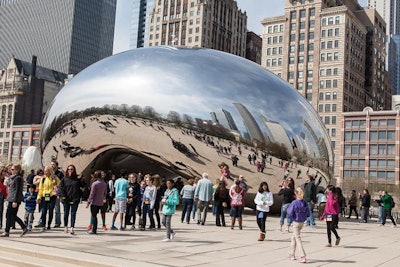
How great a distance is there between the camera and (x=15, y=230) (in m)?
12.0

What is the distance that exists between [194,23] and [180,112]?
104 meters

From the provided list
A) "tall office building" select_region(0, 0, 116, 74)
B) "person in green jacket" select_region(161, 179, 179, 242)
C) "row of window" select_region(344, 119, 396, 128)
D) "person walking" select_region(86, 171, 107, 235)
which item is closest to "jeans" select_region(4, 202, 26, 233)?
"person walking" select_region(86, 171, 107, 235)

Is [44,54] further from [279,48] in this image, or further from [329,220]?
[329,220]

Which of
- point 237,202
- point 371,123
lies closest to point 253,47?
point 371,123

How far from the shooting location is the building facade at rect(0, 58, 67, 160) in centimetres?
12838

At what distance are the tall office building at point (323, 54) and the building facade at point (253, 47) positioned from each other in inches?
1167

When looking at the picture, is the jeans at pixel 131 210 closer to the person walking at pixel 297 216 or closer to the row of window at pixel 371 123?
the person walking at pixel 297 216

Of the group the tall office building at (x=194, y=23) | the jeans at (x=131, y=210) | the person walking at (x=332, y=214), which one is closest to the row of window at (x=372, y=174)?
the tall office building at (x=194, y=23)

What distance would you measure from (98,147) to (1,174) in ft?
23.8

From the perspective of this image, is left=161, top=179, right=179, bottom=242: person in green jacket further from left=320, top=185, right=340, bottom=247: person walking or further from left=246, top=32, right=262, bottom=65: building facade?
left=246, top=32, right=262, bottom=65: building facade

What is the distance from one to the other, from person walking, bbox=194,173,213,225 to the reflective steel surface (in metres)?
1.72

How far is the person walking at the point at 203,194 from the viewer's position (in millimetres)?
14820

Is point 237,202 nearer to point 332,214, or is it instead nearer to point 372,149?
point 332,214

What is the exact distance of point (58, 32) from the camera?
567 ft
